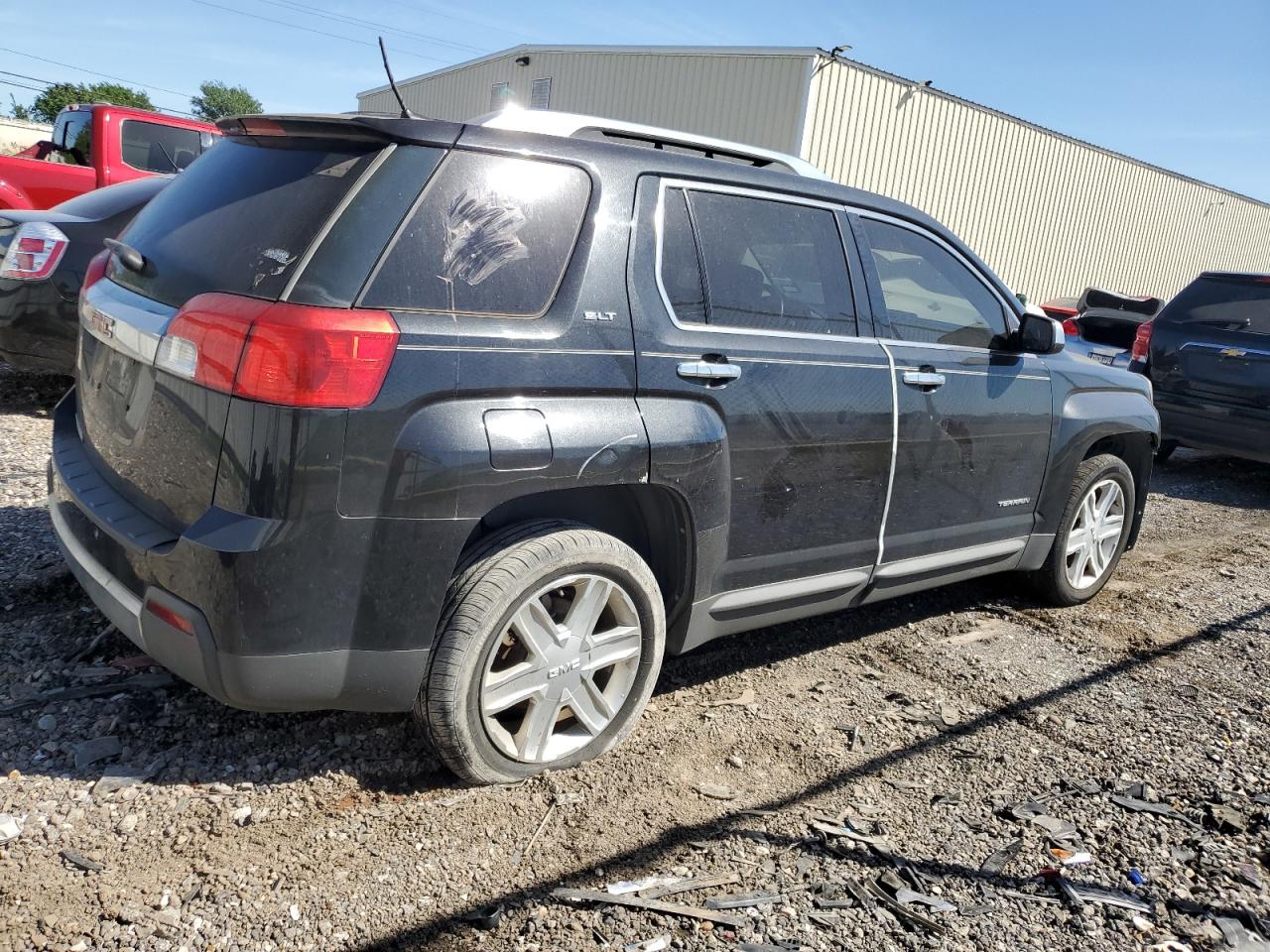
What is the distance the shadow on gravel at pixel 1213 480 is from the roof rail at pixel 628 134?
16.7 feet

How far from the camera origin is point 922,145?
1891 centimetres

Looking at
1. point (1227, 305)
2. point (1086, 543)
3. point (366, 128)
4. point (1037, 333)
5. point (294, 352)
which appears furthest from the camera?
point (1227, 305)

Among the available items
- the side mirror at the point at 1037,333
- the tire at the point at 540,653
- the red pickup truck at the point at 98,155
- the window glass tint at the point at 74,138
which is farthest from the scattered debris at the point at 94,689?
the window glass tint at the point at 74,138

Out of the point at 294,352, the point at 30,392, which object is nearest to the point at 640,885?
the point at 294,352

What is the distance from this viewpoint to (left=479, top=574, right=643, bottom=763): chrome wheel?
2734mm

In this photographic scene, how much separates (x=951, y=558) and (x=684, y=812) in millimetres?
1809

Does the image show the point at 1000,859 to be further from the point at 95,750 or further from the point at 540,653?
the point at 95,750

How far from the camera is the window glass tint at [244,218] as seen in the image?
8.09ft

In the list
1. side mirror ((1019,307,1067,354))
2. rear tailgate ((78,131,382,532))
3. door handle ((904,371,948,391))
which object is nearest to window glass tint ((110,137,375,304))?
rear tailgate ((78,131,382,532))

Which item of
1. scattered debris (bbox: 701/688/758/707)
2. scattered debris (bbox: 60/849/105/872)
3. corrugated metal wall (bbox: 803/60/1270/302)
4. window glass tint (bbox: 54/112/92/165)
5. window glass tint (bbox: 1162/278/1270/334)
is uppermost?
corrugated metal wall (bbox: 803/60/1270/302)

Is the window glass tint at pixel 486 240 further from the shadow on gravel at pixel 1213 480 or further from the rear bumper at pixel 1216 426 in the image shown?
the rear bumper at pixel 1216 426

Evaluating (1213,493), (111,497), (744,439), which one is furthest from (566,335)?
(1213,493)

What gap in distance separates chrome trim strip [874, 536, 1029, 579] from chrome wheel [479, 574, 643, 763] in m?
1.25

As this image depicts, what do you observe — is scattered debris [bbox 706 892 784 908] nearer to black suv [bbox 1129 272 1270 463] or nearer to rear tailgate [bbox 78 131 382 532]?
rear tailgate [bbox 78 131 382 532]
